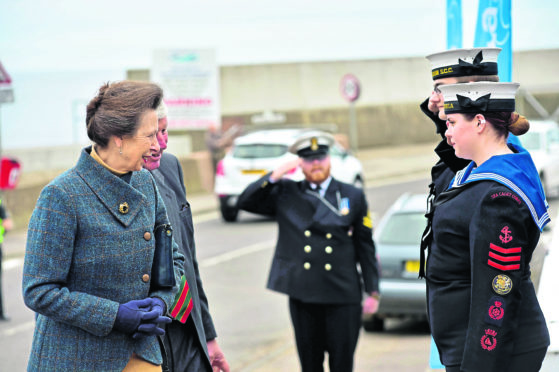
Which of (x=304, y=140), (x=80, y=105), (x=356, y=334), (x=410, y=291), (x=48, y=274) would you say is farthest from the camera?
(x=80, y=105)

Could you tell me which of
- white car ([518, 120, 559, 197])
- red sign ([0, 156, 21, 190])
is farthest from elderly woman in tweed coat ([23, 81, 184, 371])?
white car ([518, 120, 559, 197])

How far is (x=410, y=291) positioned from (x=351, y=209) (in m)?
3.51

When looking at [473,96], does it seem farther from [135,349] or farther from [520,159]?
[135,349]

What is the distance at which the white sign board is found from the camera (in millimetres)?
24594

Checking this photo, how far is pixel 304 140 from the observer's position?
586 cm

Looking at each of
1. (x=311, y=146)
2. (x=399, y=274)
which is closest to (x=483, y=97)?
(x=311, y=146)

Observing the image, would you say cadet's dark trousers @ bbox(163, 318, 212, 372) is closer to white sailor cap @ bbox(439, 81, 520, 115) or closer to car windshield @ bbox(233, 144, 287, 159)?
white sailor cap @ bbox(439, 81, 520, 115)

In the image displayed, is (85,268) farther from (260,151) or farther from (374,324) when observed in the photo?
(260,151)

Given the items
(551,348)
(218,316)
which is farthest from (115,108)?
(218,316)

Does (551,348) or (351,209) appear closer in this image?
Result: (551,348)

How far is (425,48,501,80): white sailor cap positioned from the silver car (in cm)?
559

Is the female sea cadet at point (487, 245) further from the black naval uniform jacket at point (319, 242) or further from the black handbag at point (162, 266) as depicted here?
the black naval uniform jacket at point (319, 242)

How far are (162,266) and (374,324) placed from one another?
6.54m

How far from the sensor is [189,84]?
2473 cm
